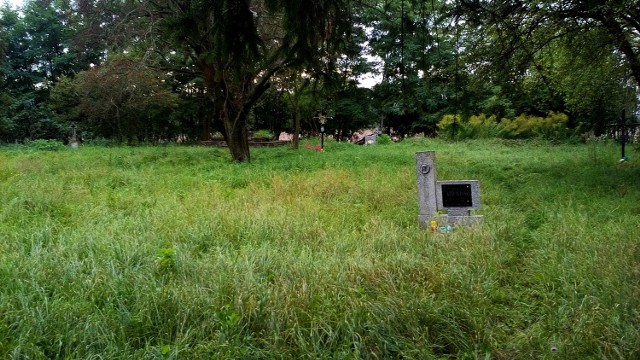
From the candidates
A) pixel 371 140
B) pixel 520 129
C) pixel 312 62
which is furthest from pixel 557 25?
pixel 371 140

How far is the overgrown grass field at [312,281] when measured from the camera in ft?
8.27

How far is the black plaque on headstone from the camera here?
5.41 m

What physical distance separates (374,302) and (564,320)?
1.13 meters

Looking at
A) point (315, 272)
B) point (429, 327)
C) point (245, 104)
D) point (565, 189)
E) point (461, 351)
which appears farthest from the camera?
point (245, 104)

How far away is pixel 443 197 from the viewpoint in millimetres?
5496

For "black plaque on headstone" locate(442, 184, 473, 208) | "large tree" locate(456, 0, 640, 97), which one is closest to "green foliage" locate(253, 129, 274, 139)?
"large tree" locate(456, 0, 640, 97)

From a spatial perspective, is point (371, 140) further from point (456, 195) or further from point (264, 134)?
point (456, 195)

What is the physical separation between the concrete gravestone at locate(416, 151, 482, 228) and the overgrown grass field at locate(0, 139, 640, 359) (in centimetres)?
28

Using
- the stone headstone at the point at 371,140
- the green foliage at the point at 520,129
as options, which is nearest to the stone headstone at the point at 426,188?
the green foliage at the point at 520,129

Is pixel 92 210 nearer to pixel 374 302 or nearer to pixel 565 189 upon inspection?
pixel 374 302

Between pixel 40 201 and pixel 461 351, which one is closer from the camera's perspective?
pixel 461 351

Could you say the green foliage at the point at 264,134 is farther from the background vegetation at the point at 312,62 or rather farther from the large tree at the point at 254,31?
the large tree at the point at 254,31

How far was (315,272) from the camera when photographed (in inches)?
137

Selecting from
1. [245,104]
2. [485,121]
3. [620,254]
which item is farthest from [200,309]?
[485,121]
